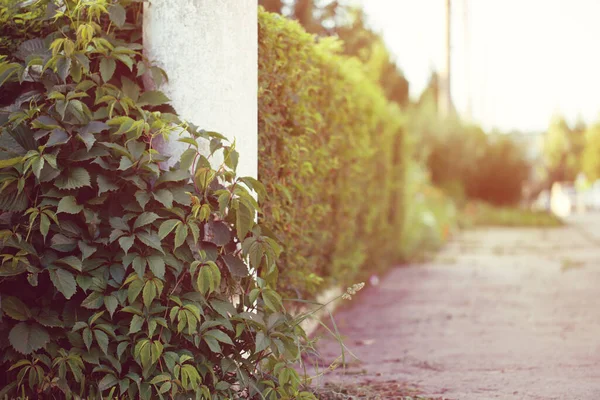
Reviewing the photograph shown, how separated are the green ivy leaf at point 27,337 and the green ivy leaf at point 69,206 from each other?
0.52 m

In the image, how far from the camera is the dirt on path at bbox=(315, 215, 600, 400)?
4.60 meters

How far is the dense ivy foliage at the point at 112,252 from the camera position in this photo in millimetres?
3295

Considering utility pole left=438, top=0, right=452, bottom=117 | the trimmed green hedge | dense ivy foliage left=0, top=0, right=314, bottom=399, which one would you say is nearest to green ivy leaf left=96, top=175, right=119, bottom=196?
dense ivy foliage left=0, top=0, right=314, bottom=399

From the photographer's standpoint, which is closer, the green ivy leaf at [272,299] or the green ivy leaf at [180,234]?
the green ivy leaf at [180,234]

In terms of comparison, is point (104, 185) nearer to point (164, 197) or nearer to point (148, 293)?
point (164, 197)

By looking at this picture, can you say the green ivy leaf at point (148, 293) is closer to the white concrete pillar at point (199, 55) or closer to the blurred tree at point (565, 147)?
the white concrete pillar at point (199, 55)

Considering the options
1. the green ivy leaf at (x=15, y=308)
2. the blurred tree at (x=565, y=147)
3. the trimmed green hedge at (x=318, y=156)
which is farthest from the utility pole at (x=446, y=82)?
the blurred tree at (x=565, y=147)

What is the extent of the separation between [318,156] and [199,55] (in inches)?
88.8

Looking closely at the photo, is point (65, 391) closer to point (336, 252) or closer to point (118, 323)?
point (118, 323)

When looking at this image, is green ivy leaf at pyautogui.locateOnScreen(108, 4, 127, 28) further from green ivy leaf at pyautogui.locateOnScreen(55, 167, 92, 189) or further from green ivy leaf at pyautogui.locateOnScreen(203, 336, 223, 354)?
green ivy leaf at pyautogui.locateOnScreen(203, 336, 223, 354)

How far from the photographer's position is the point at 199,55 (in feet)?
12.9

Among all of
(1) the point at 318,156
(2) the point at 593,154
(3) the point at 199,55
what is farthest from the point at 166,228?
(2) the point at 593,154

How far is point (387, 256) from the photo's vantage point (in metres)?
11.5

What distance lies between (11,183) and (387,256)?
8616 mm
